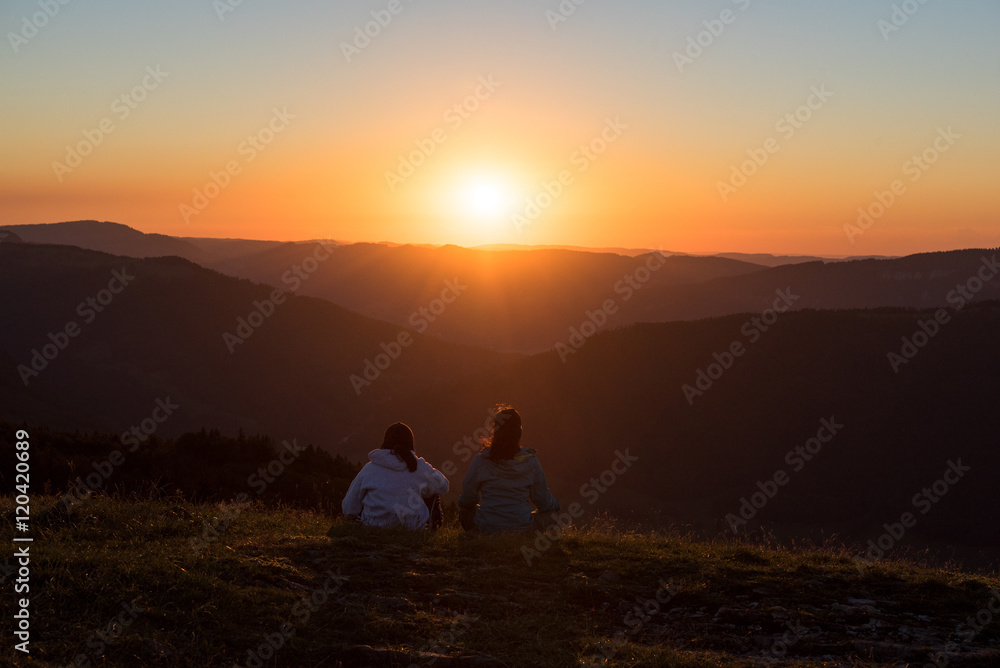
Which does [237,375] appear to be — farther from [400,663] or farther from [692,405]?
[400,663]

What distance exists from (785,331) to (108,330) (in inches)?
2434

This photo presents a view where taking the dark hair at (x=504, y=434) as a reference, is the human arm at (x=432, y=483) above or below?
below

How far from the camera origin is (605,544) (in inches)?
310

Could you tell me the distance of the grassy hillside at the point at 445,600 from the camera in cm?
442

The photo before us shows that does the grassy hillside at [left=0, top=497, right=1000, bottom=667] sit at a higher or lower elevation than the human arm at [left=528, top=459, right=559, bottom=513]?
lower

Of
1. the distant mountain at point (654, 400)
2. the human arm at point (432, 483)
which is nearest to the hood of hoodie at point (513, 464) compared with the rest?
the human arm at point (432, 483)

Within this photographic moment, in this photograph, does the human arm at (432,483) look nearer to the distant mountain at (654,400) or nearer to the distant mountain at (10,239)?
the distant mountain at (654,400)

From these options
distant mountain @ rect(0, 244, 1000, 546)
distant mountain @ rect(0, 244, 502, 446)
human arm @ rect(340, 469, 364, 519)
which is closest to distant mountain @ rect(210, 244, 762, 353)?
distant mountain @ rect(0, 244, 502, 446)

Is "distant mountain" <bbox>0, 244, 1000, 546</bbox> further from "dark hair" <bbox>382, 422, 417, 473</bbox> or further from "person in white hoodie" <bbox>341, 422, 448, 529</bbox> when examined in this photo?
"dark hair" <bbox>382, 422, 417, 473</bbox>

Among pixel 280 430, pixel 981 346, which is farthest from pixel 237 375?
pixel 981 346

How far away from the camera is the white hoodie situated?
7840 millimetres

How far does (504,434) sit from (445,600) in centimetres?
236

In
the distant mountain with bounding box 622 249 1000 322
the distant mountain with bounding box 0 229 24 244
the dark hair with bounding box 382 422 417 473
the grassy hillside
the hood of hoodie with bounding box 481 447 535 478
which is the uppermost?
the distant mountain with bounding box 0 229 24 244

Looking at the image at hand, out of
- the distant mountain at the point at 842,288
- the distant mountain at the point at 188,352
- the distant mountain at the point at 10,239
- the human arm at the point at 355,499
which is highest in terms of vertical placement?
the distant mountain at the point at 10,239
